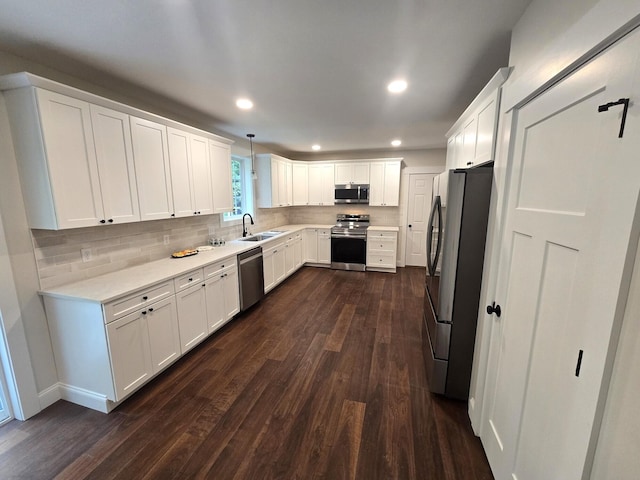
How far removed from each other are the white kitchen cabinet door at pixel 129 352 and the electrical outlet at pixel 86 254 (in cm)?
73

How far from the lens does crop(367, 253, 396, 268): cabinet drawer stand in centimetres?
549

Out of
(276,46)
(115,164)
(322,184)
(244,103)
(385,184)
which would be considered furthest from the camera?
(322,184)

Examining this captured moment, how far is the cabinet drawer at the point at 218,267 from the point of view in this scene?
9.21 ft

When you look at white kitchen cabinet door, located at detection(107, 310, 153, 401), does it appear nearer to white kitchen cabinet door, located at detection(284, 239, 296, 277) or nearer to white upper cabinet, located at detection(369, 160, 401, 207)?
white kitchen cabinet door, located at detection(284, 239, 296, 277)

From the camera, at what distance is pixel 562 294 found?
1026 millimetres

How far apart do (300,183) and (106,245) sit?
4.09m

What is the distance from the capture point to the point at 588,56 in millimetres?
909

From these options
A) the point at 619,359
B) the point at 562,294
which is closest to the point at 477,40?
the point at 562,294

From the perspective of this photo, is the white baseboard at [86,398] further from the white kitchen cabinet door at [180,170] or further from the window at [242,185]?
the window at [242,185]

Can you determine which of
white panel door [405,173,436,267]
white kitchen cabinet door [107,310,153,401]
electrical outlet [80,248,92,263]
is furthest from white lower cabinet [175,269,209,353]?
white panel door [405,173,436,267]

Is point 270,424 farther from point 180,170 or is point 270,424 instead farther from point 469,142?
point 469,142

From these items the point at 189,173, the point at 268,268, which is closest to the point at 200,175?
the point at 189,173

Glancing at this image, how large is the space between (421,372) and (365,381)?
57cm

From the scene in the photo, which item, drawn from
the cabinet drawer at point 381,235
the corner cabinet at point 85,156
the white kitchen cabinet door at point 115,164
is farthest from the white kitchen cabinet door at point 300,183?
the white kitchen cabinet door at point 115,164
